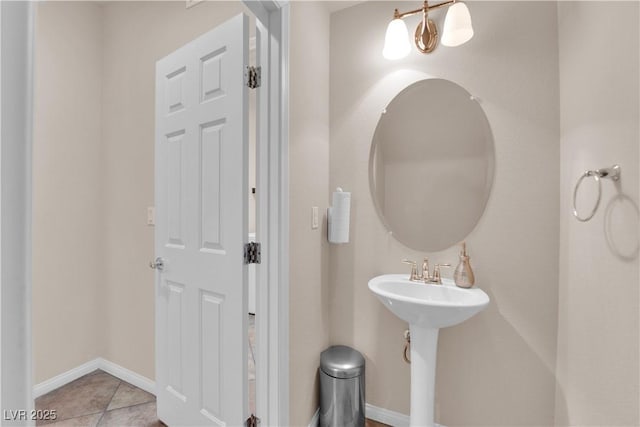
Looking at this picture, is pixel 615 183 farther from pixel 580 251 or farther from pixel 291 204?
pixel 291 204

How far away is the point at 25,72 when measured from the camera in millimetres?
531

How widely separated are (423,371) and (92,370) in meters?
2.31

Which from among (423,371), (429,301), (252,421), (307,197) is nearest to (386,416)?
(423,371)

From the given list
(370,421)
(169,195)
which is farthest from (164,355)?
(370,421)

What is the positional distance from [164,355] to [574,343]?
1941 mm

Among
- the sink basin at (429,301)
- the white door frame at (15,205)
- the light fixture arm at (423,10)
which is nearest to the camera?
the white door frame at (15,205)

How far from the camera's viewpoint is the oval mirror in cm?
153

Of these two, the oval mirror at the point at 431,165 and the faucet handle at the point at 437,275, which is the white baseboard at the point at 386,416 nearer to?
the faucet handle at the point at 437,275

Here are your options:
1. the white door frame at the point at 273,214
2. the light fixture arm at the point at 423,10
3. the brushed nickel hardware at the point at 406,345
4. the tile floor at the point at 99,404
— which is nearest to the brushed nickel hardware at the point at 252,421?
the white door frame at the point at 273,214

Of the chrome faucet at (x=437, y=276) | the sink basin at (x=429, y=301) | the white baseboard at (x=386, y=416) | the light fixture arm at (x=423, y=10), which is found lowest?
the white baseboard at (x=386, y=416)

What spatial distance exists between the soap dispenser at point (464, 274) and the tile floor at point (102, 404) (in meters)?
0.96

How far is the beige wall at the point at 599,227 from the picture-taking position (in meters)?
0.89

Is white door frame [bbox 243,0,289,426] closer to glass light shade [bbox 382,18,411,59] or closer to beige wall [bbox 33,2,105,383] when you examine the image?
glass light shade [bbox 382,18,411,59]

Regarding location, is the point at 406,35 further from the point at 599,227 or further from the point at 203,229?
the point at 203,229
